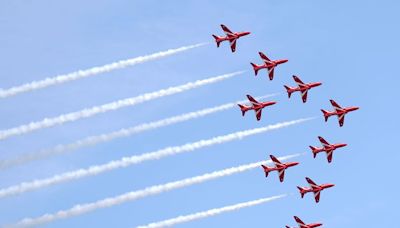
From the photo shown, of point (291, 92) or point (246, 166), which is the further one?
point (291, 92)

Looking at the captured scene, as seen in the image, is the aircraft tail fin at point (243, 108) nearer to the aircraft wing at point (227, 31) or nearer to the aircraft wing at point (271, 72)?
the aircraft wing at point (271, 72)

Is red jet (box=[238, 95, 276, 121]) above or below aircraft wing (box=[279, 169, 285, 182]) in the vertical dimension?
above

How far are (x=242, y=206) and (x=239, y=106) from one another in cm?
2060

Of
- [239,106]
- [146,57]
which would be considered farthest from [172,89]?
[239,106]

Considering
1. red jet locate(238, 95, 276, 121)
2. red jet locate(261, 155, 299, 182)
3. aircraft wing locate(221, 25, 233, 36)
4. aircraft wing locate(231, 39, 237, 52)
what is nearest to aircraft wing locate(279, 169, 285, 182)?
red jet locate(261, 155, 299, 182)

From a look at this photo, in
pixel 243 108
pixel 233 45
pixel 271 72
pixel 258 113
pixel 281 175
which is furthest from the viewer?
pixel 271 72

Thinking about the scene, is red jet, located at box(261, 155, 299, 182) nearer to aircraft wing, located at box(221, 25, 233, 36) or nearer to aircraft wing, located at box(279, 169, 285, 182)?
aircraft wing, located at box(279, 169, 285, 182)

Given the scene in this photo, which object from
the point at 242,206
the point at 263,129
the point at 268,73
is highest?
the point at 268,73

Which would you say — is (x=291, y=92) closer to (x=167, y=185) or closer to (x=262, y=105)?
(x=262, y=105)

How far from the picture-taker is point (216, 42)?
7480 inches

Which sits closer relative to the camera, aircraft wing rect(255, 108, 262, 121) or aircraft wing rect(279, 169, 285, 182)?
aircraft wing rect(255, 108, 262, 121)

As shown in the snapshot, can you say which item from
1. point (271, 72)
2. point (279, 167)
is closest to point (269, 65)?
point (271, 72)

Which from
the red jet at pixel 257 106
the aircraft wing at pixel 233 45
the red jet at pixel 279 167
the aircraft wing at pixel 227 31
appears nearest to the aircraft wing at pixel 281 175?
the red jet at pixel 279 167

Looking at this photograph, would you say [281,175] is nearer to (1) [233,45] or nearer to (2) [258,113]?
(2) [258,113]
